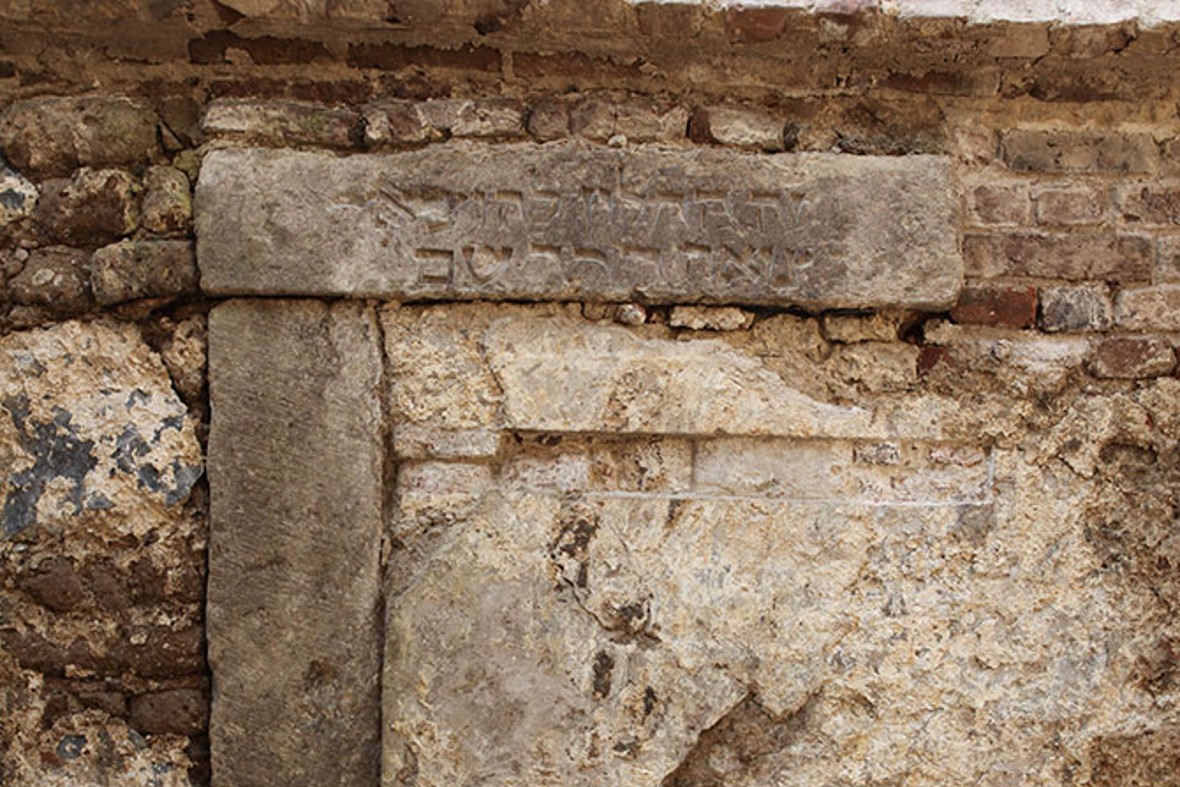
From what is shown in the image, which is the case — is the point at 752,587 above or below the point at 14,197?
below

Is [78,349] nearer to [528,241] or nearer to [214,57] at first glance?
[214,57]

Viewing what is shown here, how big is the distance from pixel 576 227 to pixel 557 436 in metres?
0.42

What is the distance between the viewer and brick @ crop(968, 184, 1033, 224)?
1954 mm

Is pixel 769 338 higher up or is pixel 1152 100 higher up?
pixel 1152 100

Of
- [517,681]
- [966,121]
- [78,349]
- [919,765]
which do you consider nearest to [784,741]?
[919,765]

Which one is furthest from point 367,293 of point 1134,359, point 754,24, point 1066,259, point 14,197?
point 1134,359

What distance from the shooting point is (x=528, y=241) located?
6.19 ft

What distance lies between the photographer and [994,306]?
1.94m

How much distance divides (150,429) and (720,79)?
134 cm

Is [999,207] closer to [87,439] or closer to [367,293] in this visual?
[367,293]

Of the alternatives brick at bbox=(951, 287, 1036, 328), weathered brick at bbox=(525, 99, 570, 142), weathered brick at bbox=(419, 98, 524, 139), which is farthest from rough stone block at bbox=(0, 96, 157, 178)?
brick at bbox=(951, 287, 1036, 328)

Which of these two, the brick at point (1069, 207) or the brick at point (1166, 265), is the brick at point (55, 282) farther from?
the brick at point (1166, 265)

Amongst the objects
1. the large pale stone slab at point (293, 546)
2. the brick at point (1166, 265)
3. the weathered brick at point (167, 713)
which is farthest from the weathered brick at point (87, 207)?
the brick at point (1166, 265)

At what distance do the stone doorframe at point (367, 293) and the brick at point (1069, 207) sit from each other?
23 cm
